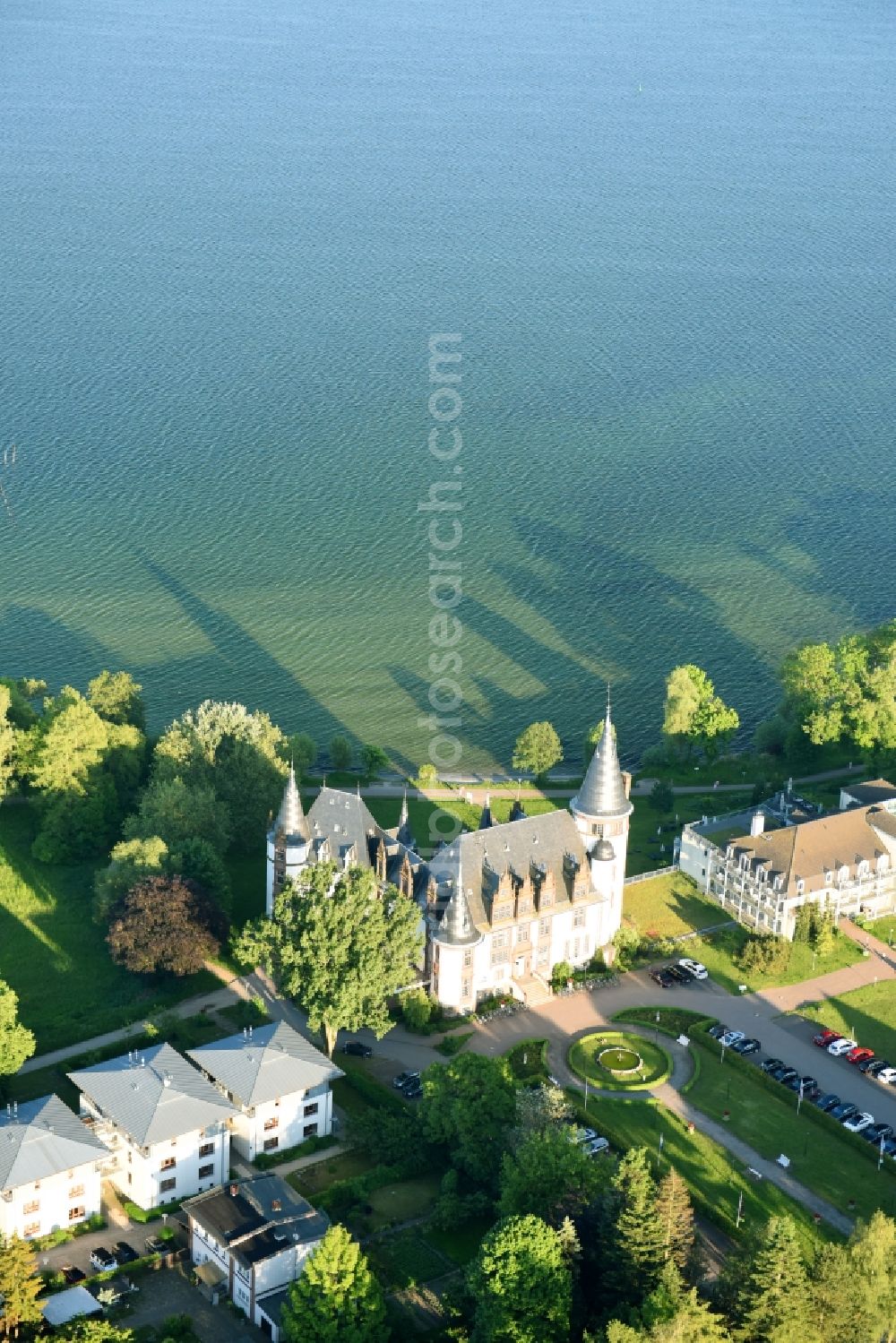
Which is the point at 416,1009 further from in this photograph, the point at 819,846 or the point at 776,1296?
the point at 819,846

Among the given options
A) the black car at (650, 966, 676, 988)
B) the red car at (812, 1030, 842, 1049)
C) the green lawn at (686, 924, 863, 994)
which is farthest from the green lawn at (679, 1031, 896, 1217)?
the green lawn at (686, 924, 863, 994)

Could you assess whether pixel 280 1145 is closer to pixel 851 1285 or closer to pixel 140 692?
pixel 851 1285

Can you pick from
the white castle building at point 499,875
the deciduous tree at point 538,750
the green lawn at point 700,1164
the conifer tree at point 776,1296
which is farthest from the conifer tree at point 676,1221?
the deciduous tree at point 538,750

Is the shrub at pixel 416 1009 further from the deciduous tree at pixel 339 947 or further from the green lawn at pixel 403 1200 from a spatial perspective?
the green lawn at pixel 403 1200

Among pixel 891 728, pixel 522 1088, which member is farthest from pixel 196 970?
pixel 891 728

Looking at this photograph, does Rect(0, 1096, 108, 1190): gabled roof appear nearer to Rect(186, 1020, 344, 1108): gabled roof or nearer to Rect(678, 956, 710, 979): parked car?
Rect(186, 1020, 344, 1108): gabled roof

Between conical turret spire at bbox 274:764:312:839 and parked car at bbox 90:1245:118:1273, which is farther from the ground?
conical turret spire at bbox 274:764:312:839
